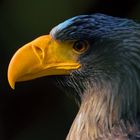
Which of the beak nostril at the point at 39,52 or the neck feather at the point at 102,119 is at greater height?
the beak nostril at the point at 39,52

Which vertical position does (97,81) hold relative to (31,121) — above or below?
above

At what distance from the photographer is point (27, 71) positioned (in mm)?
2826

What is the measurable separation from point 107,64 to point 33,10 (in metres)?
0.74

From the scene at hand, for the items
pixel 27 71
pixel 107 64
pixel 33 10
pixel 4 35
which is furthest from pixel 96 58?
pixel 4 35

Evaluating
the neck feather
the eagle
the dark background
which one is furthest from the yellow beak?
the dark background

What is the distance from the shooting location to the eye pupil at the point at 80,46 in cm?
284

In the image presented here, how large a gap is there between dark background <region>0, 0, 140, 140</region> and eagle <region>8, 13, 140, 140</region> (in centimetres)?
50

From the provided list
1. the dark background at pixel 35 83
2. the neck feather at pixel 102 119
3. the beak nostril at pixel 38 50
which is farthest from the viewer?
the dark background at pixel 35 83

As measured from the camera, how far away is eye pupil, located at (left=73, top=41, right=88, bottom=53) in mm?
2839

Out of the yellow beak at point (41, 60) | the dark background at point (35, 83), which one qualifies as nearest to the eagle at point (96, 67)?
the yellow beak at point (41, 60)

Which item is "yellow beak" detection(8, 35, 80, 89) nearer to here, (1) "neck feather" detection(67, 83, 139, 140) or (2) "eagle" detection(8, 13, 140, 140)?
(2) "eagle" detection(8, 13, 140, 140)

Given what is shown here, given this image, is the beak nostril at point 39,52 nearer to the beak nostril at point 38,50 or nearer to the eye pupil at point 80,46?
the beak nostril at point 38,50

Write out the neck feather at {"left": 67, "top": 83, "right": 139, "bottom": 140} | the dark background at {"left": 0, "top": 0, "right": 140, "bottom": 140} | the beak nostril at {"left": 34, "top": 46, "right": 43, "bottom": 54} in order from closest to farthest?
the neck feather at {"left": 67, "top": 83, "right": 139, "bottom": 140} → the beak nostril at {"left": 34, "top": 46, "right": 43, "bottom": 54} → the dark background at {"left": 0, "top": 0, "right": 140, "bottom": 140}

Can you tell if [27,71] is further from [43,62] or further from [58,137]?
[58,137]
